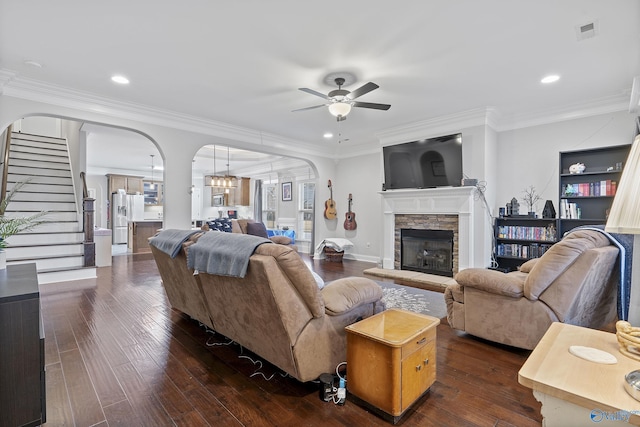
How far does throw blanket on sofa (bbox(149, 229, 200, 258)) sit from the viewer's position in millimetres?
2568

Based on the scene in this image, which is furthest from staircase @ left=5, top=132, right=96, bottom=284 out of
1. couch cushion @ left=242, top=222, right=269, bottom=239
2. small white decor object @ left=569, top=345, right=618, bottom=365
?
small white decor object @ left=569, top=345, right=618, bottom=365

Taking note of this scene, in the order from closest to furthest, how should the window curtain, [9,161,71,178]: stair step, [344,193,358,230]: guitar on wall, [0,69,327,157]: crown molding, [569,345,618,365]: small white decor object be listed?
→ [569,345,618,365]: small white decor object → [0,69,327,157]: crown molding → [9,161,71,178]: stair step → [344,193,358,230]: guitar on wall → the window curtain

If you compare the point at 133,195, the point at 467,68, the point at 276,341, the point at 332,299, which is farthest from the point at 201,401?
the point at 133,195

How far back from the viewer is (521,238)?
4.71 m

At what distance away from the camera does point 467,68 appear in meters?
3.39

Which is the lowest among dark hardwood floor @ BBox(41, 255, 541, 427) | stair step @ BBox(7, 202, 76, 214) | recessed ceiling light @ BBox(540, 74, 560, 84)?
dark hardwood floor @ BBox(41, 255, 541, 427)

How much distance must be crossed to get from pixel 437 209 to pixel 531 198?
1.40m

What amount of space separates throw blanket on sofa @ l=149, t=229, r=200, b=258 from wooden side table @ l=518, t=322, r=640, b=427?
2.45 m

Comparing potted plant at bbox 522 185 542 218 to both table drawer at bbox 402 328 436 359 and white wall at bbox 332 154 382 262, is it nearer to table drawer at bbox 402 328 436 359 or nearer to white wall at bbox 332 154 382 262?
white wall at bbox 332 154 382 262

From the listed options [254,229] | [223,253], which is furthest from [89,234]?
[223,253]

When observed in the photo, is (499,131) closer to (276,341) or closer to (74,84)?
(276,341)

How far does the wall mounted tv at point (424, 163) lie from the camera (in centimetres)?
506

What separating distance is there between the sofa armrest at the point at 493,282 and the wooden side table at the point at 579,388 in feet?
4.55

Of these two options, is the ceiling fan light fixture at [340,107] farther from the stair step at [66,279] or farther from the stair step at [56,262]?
the stair step at [56,262]
